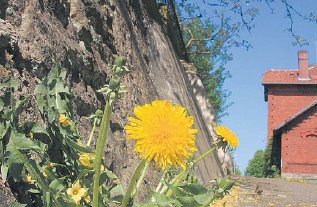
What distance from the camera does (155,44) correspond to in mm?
8766

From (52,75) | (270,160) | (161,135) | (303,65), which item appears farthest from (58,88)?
(303,65)

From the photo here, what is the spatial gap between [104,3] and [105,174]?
3.07 meters

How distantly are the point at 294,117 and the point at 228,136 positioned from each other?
4083cm

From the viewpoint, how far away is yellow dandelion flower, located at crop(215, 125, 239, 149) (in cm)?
225

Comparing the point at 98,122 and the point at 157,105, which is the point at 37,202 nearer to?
the point at 98,122

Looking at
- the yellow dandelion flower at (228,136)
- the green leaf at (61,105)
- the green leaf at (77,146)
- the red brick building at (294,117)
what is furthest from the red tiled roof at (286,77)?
the green leaf at (77,146)

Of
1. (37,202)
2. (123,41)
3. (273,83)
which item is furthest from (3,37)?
(273,83)

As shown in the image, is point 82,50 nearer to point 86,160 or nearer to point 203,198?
point 86,160

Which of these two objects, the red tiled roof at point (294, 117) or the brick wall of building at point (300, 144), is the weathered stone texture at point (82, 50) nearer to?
the red tiled roof at point (294, 117)

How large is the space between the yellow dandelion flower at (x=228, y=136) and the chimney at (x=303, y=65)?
4638 centimetres

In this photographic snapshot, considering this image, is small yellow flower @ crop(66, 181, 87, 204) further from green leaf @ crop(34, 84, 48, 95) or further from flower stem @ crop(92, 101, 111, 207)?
green leaf @ crop(34, 84, 48, 95)

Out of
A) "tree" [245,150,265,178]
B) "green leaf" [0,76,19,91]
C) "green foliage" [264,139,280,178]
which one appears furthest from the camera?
"tree" [245,150,265,178]

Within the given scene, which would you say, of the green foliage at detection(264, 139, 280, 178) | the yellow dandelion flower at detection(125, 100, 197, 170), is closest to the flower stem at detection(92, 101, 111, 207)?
the yellow dandelion flower at detection(125, 100, 197, 170)

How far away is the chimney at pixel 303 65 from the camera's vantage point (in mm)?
47438
